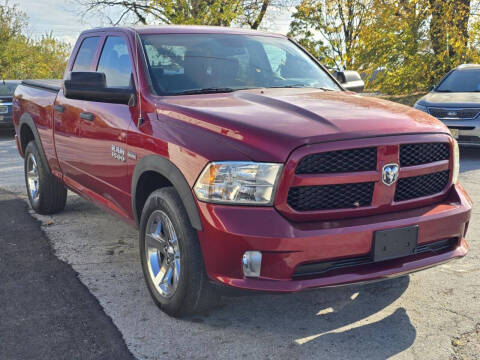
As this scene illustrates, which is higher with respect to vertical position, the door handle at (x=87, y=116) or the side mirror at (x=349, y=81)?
the side mirror at (x=349, y=81)

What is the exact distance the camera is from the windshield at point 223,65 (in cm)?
423

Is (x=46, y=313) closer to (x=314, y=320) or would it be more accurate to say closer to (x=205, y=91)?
(x=314, y=320)

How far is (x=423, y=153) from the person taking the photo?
347 centimetres

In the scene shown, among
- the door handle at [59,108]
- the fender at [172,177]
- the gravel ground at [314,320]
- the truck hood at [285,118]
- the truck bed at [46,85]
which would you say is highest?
the truck hood at [285,118]

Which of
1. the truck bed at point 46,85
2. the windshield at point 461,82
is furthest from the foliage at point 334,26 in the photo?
the truck bed at point 46,85

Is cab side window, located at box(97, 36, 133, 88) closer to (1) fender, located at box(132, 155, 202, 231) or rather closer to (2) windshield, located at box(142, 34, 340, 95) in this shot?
(2) windshield, located at box(142, 34, 340, 95)

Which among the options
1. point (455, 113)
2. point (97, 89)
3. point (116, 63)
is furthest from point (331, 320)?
point (455, 113)

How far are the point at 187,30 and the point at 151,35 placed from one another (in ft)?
1.10

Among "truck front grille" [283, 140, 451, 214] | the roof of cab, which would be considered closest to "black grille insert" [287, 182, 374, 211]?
"truck front grille" [283, 140, 451, 214]

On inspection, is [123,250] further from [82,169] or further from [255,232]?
[255,232]

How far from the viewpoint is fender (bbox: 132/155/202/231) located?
10.8 feet

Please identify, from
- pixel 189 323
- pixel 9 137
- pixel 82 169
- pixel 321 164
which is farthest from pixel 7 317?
pixel 9 137

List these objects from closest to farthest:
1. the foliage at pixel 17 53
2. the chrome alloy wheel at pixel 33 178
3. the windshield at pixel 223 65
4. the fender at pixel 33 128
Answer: the windshield at pixel 223 65, the fender at pixel 33 128, the chrome alloy wheel at pixel 33 178, the foliage at pixel 17 53

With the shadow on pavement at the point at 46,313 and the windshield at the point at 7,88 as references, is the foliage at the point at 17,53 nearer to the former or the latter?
the windshield at the point at 7,88
